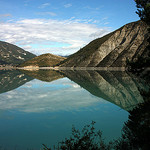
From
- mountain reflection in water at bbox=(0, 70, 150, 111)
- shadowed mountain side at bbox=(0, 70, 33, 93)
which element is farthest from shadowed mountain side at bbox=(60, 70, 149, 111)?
shadowed mountain side at bbox=(0, 70, 33, 93)

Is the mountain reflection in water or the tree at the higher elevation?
the tree

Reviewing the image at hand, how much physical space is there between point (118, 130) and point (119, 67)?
164 metres

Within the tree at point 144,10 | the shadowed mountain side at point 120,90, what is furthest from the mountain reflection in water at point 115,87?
the tree at point 144,10

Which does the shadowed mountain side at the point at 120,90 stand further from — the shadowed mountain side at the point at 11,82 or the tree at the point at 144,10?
the shadowed mountain side at the point at 11,82

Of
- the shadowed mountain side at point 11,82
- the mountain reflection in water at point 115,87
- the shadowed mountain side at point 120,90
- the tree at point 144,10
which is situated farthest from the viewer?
the shadowed mountain side at point 11,82

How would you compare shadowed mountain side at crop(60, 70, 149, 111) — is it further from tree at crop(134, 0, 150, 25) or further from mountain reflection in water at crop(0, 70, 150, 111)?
tree at crop(134, 0, 150, 25)

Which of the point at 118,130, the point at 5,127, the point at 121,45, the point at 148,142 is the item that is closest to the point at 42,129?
the point at 5,127

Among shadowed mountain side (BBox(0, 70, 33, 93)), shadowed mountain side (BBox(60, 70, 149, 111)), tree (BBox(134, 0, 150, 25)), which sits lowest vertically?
shadowed mountain side (BBox(60, 70, 149, 111))

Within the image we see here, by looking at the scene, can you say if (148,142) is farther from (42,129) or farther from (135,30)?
(135,30)

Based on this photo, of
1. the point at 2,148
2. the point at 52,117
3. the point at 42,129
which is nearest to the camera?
the point at 2,148

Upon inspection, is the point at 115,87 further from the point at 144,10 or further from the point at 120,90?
the point at 144,10

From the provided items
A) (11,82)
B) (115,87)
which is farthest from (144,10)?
(11,82)

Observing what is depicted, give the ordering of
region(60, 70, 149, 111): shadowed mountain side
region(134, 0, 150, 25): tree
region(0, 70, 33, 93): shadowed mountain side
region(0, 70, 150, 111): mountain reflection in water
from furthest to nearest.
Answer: region(0, 70, 33, 93): shadowed mountain side, region(0, 70, 150, 111): mountain reflection in water, region(60, 70, 149, 111): shadowed mountain side, region(134, 0, 150, 25): tree

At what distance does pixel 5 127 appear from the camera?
2325 centimetres
